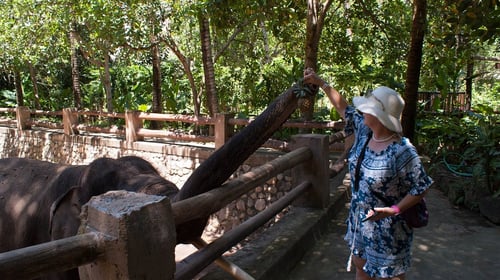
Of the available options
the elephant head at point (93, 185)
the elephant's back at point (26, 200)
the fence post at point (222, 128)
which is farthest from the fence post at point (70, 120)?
the elephant head at point (93, 185)

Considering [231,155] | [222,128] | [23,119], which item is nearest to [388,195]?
[231,155]

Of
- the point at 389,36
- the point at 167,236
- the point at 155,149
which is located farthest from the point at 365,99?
the point at 389,36

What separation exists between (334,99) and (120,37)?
22.7 feet

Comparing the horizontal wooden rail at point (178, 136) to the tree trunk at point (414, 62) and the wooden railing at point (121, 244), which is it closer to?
the tree trunk at point (414, 62)

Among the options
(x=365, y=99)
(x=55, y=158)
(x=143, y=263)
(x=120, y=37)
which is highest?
(x=120, y=37)

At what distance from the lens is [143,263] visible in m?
1.84

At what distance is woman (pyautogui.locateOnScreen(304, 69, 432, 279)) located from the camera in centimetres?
216

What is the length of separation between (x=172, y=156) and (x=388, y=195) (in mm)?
6875

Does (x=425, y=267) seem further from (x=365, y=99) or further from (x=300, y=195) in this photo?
(x=365, y=99)

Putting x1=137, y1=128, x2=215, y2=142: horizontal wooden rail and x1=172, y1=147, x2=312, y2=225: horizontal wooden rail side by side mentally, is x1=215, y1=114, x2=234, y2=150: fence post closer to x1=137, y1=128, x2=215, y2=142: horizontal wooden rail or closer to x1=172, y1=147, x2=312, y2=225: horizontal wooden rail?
x1=137, y1=128, x2=215, y2=142: horizontal wooden rail

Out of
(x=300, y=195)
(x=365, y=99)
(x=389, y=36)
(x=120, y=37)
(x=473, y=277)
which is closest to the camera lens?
(x=365, y=99)

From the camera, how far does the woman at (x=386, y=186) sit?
7.10 feet

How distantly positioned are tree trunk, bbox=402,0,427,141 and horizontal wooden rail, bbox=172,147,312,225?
4.13 m

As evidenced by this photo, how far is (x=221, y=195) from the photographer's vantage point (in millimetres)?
2547
